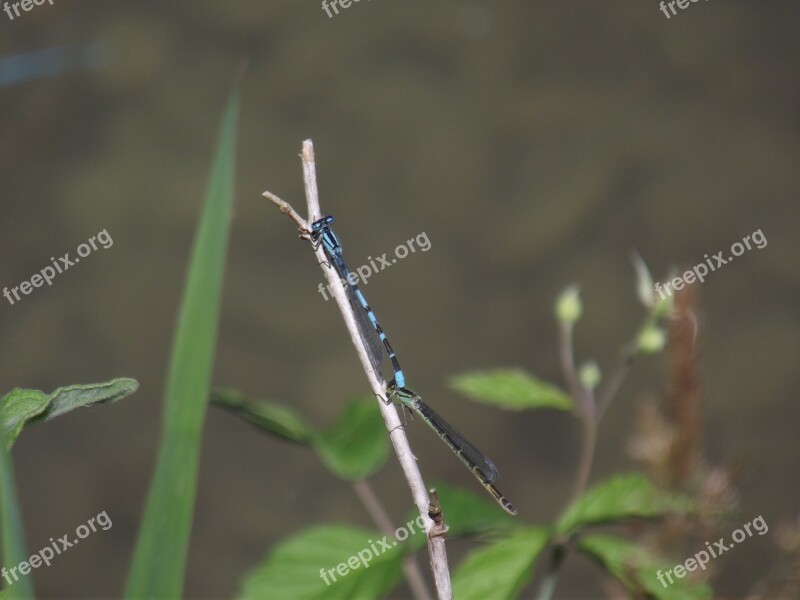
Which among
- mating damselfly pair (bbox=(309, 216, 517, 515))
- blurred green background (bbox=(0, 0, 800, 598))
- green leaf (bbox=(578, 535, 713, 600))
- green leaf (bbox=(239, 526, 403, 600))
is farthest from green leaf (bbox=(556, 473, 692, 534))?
blurred green background (bbox=(0, 0, 800, 598))

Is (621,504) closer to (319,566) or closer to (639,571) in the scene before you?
(639,571)

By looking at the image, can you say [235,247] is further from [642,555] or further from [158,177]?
[642,555]

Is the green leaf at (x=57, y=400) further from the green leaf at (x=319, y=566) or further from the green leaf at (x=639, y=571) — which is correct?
the green leaf at (x=639, y=571)

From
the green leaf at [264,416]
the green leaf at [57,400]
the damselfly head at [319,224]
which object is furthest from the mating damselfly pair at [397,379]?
the green leaf at [57,400]

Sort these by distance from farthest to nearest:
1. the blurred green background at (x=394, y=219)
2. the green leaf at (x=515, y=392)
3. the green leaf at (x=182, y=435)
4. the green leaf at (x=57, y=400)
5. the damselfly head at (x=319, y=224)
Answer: the blurred green background at (x=394, y=219) → the green leaf at (x=515, y=392) → the damselfly head at (x=319, y=224) → the green leaf at (x=57, y=400) → the green leaf at (x=182, y=435)

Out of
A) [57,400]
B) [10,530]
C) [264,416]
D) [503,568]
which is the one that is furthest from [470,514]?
[10,530]

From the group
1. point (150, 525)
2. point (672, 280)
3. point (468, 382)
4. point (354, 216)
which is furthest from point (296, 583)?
point (354, 216)

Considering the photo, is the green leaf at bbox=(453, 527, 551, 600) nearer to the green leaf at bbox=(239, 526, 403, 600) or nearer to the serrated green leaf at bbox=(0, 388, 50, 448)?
the green leaf at bbox=(239, 526, 403, 600)
